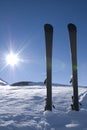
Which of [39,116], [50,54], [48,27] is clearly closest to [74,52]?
[50,54]

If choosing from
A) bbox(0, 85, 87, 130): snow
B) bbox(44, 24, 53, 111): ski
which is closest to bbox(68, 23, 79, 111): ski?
bbox(0, 85, 87, 130): snow

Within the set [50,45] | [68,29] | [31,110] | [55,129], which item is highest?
[68,29]

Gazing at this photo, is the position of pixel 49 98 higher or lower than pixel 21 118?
higher

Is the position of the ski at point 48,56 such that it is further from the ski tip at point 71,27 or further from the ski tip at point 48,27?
the ski tip at point 71,27

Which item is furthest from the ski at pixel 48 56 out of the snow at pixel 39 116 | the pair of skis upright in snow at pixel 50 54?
the snow at pixel 39 116

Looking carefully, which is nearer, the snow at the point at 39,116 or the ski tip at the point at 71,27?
the snow at the point at 39,116

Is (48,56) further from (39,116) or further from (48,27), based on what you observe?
(39,116)

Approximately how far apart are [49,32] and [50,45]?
0.45 meters

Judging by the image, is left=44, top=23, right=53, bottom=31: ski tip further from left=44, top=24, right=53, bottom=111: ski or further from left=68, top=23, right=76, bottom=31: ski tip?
left=68, top=23, right=76, bottom=31: ski tip

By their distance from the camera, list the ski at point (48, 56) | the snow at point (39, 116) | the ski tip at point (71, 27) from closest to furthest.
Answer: the snow at point (39, 116), the ski at point (48, 56), the ski tip at point (71, 27)

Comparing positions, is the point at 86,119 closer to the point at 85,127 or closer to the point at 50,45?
the point at 85,127

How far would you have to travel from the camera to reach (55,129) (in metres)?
6.84

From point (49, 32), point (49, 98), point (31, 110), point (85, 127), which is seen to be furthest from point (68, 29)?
point (85, 127)

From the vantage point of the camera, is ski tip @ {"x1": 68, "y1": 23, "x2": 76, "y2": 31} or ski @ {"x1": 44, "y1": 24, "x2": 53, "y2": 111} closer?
ski @ {"x1": 44, "y1": 24, "x2": 53, "y2": 111}
